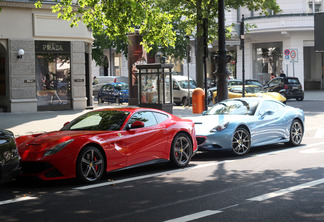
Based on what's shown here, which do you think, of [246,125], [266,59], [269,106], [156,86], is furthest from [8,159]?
[266,59]

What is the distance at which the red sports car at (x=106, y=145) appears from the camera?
9078mm

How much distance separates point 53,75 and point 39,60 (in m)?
0.93

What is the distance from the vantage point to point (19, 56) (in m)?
25.3

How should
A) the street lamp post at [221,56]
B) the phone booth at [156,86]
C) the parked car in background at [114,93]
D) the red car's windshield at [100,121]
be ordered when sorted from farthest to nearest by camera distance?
1. the parked car in background at [114,93]
2. the phone booth at [156,86]
3. the street lamp post at [221,56]
4. the red car's windshield at [100,121]

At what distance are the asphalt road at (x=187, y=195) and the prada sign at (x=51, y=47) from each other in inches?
628

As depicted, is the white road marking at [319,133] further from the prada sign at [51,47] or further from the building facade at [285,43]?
the building facade at [285,43]

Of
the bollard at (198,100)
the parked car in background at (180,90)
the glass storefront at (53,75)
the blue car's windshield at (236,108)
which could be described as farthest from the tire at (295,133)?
the parked car in background at (180,90)

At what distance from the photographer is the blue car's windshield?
13722 millimetres

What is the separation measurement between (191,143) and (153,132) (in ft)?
3.86

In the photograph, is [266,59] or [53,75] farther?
[266,59]

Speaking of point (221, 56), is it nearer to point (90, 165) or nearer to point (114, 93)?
point (90, 165)

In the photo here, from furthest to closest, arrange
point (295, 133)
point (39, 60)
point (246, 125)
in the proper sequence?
1. point (39, 60)
2. point (295, 133)
3. point (246, 125)

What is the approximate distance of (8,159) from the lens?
7980mm

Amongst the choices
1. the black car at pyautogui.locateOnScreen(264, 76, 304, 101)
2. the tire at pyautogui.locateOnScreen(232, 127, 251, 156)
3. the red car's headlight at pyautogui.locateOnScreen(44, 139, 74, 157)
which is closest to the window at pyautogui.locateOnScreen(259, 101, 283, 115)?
the tire at pyautogui.locateOnScreen(232, 127, 251, 156)
